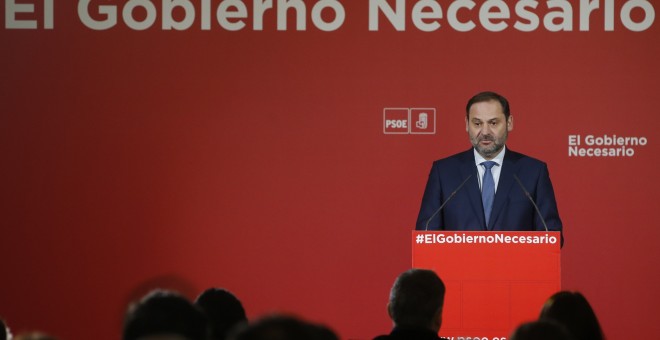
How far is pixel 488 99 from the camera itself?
21.0 feet

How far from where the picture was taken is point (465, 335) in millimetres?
4723

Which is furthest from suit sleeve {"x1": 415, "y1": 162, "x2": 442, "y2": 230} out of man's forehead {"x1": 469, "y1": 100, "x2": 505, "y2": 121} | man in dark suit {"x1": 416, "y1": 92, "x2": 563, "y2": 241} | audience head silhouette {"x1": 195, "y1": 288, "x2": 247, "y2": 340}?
audience head silhouette {"x1": 195, "y1": 288, "x2": 247, "y2": 340}

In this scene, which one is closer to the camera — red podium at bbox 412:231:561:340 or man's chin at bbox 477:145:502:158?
red podium at bbox 412:231:561:340

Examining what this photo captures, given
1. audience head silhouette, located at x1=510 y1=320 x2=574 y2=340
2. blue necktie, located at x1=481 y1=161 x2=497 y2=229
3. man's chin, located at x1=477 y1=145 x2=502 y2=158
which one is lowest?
audience head silhouette, located at x1=510 y1=320 x2=574 y2=340

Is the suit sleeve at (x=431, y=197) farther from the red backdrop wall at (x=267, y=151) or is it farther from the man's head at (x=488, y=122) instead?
the man's head at (x=488, y=122)

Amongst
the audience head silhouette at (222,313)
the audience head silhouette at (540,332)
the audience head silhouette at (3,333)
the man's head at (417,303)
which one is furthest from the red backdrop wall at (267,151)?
the audience head silhouette at (540,332)

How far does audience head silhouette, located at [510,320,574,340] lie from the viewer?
248cm

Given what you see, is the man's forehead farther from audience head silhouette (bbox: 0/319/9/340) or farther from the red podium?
audience head silhouette (bbox: 0/319/9/340)

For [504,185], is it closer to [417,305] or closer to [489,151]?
[489,151]

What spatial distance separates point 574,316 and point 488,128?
2973mm

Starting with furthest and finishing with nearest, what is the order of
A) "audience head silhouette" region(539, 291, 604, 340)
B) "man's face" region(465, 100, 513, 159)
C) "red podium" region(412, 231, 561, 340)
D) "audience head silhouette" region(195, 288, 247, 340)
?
"man's face" region(465, 100, 513, 159), "red podium" region(412, 231, 561, 340), "audience head silhouette" region(195, 288, 247, 340), "audience head silhouette" region(539, 291, 604, 340)

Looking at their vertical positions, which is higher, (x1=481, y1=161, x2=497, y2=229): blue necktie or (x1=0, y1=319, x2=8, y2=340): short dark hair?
(x1=481, y1=161, x2=497, y2=229): blue necktie

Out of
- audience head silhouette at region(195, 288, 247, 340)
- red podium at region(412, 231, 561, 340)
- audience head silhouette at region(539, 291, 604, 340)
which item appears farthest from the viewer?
red podium at region(412, 231, 561, 340)

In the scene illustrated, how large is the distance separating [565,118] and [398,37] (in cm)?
113
